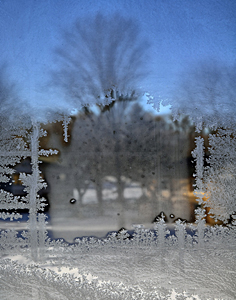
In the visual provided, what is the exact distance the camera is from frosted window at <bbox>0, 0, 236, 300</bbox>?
5.91 ft

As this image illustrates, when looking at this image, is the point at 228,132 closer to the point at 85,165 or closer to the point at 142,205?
the point at 142,205

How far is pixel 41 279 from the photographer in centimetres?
186

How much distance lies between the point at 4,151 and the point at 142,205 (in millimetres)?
970

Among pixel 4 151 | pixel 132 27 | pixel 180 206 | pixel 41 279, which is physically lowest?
pixel 41 279

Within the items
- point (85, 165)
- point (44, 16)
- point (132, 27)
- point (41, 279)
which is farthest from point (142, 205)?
point (44, 16)

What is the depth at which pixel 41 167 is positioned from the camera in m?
1.84

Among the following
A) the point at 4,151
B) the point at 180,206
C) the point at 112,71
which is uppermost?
the point at 112,71

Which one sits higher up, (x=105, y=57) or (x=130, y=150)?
(x=105, y=57)

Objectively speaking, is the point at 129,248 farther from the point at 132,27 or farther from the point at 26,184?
the point at 132,27

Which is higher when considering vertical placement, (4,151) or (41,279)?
(4,151)

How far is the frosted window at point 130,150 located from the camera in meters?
1.80

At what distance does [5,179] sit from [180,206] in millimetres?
1153

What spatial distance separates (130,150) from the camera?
182cm

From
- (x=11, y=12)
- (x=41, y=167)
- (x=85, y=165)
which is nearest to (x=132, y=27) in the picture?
(x=11, y=12)
